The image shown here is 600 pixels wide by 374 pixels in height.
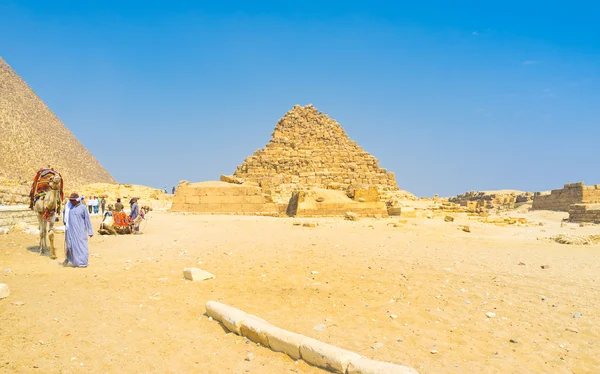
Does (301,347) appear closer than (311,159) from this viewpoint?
Yes

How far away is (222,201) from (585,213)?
16.7 m

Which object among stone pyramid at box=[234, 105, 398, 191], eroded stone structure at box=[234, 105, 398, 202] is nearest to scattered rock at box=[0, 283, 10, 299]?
eroded stone structure at box=[234, 105, 398, 202]

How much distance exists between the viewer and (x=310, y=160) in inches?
1950

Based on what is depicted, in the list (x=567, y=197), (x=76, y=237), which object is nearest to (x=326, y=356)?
(x=76, y=237)

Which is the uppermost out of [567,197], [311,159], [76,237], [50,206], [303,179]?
[311,159]

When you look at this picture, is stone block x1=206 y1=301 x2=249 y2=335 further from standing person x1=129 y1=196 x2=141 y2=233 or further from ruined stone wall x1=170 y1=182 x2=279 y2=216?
ruined stone wall x1=170 y1=182 x2=279 y2=216

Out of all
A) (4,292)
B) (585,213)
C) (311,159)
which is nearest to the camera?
(4,292)

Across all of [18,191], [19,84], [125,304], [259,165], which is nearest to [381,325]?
[125,304]

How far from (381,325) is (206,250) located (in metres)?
4.58

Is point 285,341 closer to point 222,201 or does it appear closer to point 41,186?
point 41,186

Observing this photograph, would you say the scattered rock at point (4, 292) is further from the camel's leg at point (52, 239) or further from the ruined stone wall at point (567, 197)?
the ruined stone wall at point (567, 197)

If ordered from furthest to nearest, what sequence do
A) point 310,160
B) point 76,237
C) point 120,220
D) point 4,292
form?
point 310,160 → point 120,220 → point 76,237 → point 4,292

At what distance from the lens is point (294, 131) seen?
55.7 m

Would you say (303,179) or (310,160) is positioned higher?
(310,160)
